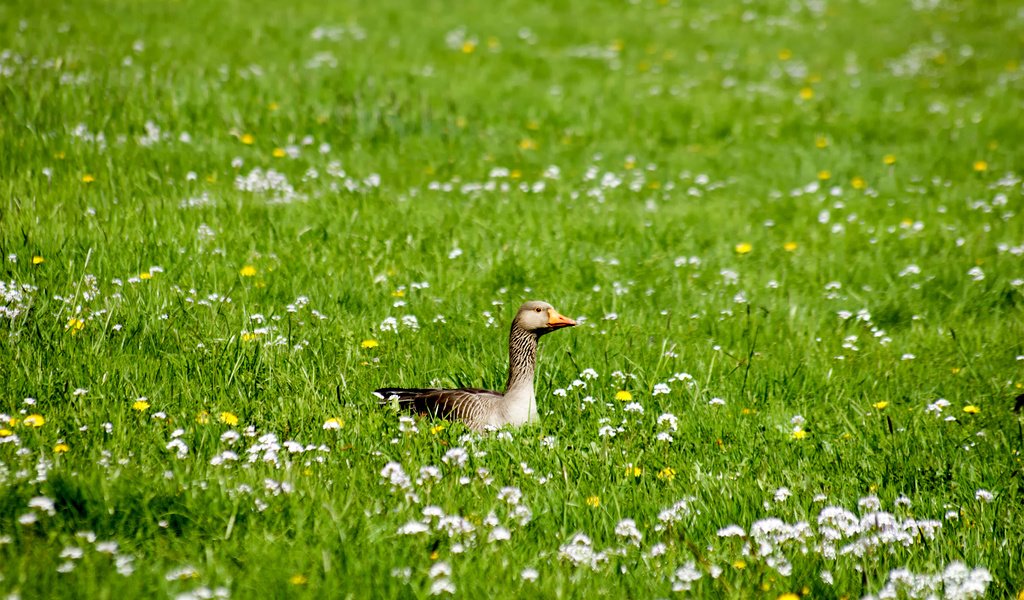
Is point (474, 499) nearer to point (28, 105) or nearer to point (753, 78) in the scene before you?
point (28, 105)

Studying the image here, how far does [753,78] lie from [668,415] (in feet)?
31.0

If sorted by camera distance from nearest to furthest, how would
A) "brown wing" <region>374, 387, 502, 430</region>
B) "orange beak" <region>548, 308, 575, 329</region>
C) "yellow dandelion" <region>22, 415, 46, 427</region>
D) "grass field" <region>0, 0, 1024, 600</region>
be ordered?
"grass field" <region>0, 0, 1024, 600</region>, "yellow dandelion" <region>22, 415, 46, 427</region>, "brown wing" <region>374, 387, 502, 430</region>, "orange beak" <region>548, 308, 575, 329</region>

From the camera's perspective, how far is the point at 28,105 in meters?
8.26

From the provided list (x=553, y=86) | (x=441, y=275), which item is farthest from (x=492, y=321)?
(x=553, y=86)

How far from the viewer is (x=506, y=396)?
4738mm

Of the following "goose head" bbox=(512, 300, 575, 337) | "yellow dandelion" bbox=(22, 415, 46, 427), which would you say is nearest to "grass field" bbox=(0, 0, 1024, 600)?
"yellow dandelion" bbox=(22, 415, 46, 427)

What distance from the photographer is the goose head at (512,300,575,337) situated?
15.7 ft

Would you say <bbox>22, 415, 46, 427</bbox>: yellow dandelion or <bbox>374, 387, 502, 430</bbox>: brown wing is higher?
<bbox>22, 415, 46, 427</bbox>: yellow dandelion

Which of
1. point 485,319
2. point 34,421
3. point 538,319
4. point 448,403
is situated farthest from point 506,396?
point 34,421

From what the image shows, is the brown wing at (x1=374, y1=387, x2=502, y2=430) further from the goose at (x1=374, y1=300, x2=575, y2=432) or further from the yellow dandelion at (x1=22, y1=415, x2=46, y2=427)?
the yellow dandelion at (x1=22, y1=415, x2=46, y2=427)

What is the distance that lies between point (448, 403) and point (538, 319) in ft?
2.08

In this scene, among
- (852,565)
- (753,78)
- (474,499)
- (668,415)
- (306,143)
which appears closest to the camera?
(852,565)

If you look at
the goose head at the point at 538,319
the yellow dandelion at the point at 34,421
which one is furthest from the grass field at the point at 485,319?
the goose head at the point at 538,319

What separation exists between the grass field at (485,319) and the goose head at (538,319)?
1.22 feet
